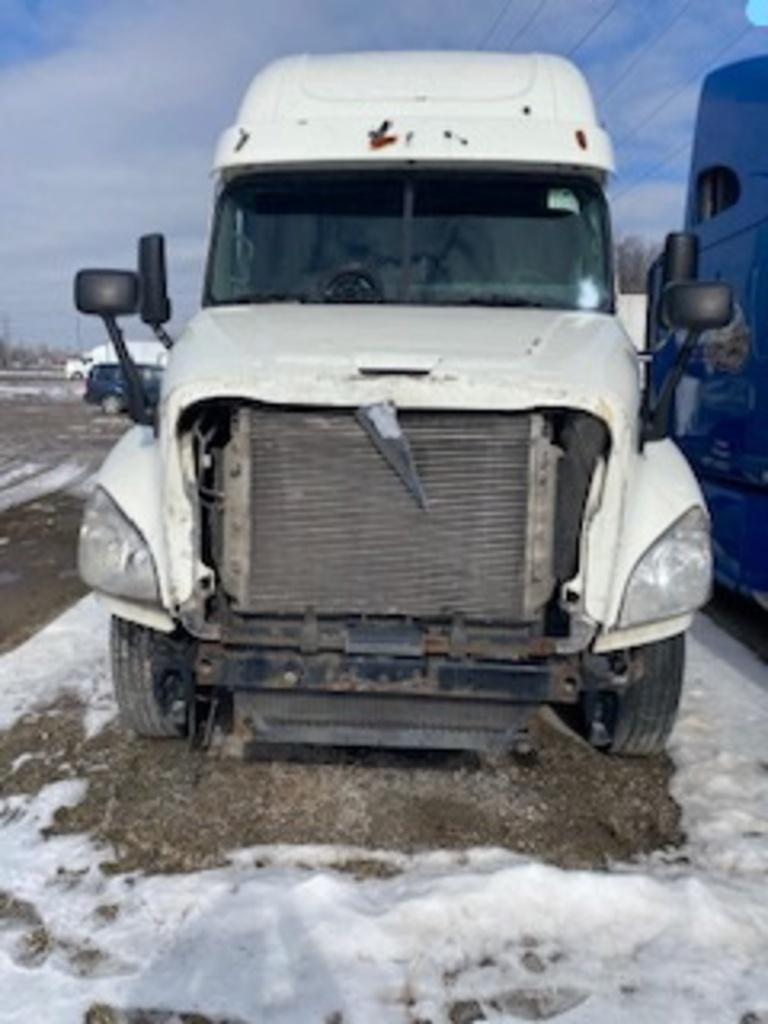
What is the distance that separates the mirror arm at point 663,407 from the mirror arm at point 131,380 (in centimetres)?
219

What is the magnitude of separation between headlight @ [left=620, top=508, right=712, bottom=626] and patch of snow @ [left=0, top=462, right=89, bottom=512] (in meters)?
10.2

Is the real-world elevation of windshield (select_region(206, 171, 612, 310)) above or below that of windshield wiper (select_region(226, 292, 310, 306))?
above

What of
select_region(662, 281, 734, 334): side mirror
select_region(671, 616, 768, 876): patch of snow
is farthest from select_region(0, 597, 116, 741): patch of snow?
select_region(662, 281, 734, 334): side mirror

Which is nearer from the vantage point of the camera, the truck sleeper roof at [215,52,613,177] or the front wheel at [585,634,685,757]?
the front wheel at [585,634,685,757]

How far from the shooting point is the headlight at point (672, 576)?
380 cm

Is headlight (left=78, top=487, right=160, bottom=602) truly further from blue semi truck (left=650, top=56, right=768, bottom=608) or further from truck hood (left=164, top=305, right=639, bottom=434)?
blue semi truck (left=650, top=56, right=768, bottom=608)

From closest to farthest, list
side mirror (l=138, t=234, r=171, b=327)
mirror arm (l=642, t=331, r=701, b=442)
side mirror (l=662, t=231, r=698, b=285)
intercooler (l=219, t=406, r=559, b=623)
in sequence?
intercooler (l=219, t=406, r=559, b=623) → mirror arm (l=642, t=331, r=701, b=442) → side mirror (l=662, t=231, r=698, b=285) → side mirror (l=138, t=234, r=171, b=327)

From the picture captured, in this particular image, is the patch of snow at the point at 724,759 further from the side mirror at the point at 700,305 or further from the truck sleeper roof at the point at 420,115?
the truck sleeper roof at the point at 420,115

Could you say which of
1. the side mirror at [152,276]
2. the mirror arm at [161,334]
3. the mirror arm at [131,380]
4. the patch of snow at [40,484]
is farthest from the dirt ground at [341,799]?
the patch of snow at [40,484]

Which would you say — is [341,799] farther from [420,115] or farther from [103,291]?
[420,115]

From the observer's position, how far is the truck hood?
3572 mm

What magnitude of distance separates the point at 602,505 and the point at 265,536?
1255 mm

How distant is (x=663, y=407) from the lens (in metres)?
4.21

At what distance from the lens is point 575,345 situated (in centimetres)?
403
